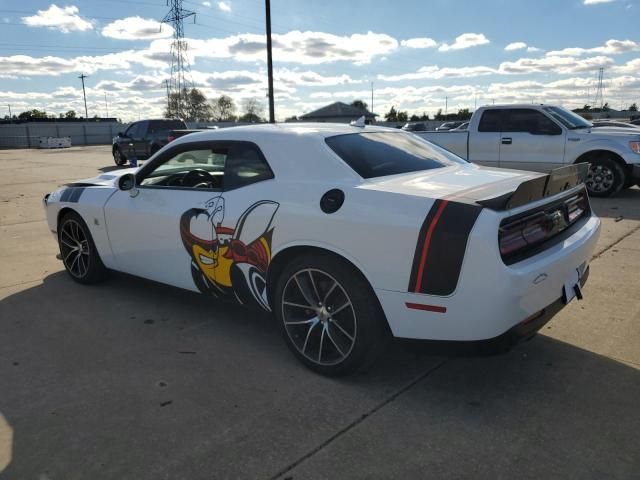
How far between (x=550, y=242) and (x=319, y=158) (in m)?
1.45

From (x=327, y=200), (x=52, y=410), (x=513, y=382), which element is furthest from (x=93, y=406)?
(x=513, y=382)

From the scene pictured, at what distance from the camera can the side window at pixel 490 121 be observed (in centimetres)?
1061

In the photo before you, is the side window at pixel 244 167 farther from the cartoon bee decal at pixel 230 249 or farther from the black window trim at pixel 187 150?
the cartoon bee decal at pixel 230 249

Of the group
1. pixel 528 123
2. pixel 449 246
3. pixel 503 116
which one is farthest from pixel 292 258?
pixel 503 116

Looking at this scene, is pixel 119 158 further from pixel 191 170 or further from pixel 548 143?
pixel 191 170

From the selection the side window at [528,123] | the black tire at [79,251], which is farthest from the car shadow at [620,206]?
the black tire at [79,251]

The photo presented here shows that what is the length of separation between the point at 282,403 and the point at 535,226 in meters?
1.72

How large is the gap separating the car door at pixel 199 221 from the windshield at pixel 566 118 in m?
8.14

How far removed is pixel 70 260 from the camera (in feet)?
17.2

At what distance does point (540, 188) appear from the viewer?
9.62 feet

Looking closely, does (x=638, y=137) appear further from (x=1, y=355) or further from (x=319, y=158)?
(x=1, y=355)

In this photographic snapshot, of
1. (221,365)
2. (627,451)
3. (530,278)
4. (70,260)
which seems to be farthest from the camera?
(70,260)

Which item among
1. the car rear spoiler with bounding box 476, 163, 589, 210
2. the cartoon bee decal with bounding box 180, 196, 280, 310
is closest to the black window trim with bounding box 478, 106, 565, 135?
the car rear spoiler with bounding box 476, 163, 589, 210

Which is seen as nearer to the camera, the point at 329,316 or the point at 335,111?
the point at 329,316
